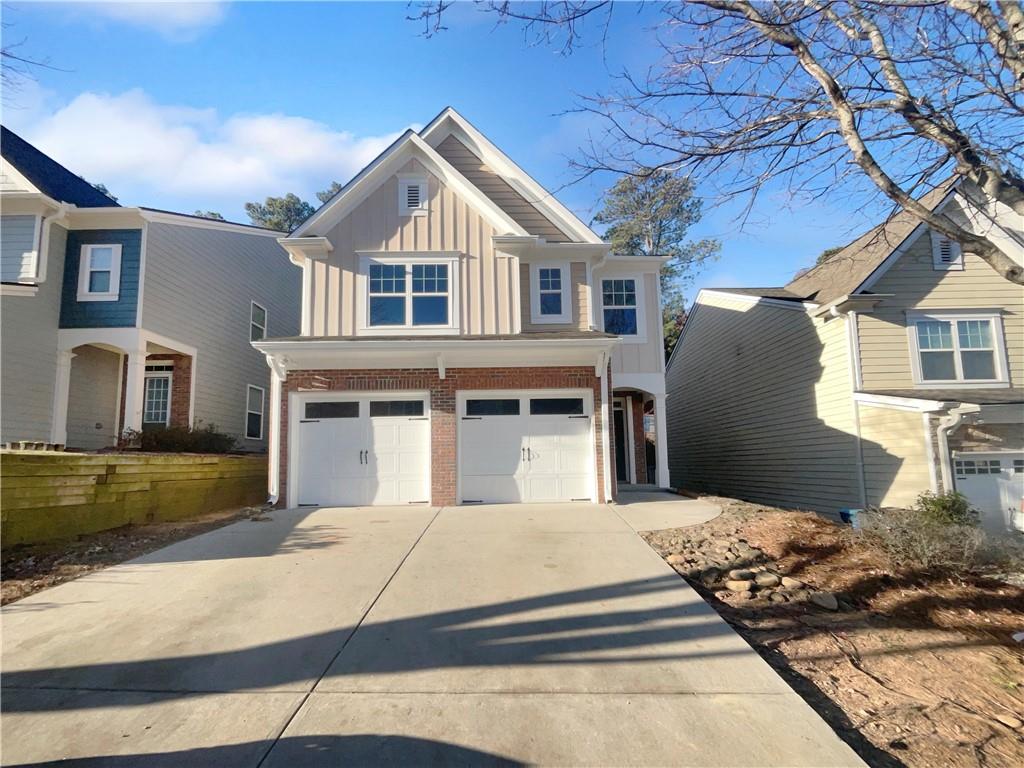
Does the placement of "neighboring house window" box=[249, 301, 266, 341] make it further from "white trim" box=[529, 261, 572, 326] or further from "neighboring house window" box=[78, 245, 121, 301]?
"white trim" box=[529, 261, 572, 326]

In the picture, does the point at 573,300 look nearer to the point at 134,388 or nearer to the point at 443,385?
the point at 443,385

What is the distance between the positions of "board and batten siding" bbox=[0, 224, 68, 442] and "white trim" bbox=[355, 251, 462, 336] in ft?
22.3

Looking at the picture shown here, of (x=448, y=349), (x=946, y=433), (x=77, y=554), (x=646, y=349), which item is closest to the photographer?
(x=77, y=554)

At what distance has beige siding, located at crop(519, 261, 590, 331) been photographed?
11938 mm

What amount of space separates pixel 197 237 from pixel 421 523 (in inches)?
422

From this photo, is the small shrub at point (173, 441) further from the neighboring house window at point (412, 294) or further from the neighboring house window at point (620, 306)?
the neighboring house window at point (620, 306)

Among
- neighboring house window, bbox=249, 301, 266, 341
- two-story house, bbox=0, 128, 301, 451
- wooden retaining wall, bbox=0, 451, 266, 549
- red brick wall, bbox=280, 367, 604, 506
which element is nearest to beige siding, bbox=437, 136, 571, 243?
red brick wall, bbox=280, 367, 604, 506

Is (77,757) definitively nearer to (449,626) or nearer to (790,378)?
(449,626)

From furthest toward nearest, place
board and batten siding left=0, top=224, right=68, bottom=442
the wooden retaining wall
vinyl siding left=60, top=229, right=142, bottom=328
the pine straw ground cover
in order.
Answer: vinyl siding left=60, top=229, right=142, bottom=328 < board and batten siding left=0, top=224, right=68, bottom=442 < the wooden retaining wall < the pine straw ground cover

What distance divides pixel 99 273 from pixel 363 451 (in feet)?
25.6

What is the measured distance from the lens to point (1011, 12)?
5.34 m

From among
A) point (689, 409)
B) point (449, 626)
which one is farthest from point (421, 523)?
point (689, 409)

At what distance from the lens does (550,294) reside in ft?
40.0

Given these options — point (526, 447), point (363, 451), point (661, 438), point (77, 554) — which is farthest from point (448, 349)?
point (77, 554)
